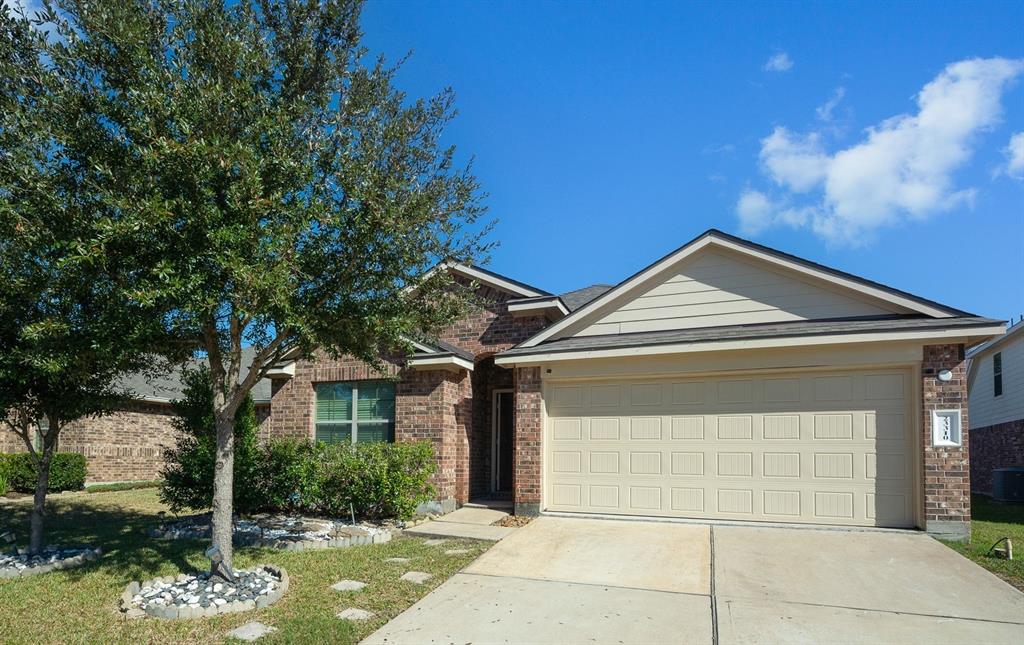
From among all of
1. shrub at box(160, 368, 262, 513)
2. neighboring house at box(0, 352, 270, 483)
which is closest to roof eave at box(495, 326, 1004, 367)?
shrub at box(160, 368, 262, 513)

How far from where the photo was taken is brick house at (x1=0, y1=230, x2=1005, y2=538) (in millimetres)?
9289

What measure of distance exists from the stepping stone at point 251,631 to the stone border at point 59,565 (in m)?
4.04

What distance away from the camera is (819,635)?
570 centimetres

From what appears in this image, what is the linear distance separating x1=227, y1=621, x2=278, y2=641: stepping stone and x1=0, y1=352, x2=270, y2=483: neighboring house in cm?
1442

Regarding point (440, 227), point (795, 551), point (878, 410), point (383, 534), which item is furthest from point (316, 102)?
point (878, 410)

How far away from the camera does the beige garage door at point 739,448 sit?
9508 mm

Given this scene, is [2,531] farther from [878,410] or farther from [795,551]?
[878,410]

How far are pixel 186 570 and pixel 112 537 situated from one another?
3558mm

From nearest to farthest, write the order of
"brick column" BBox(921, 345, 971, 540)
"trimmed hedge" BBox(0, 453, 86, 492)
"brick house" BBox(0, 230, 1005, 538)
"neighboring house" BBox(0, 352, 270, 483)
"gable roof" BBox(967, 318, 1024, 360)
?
"brick column" BBox(921, 345, 971, 540)
"brick house" BBox(0, 230, 1005, 538)
"trimmed hedge" BBox(0, 453, 86, 492)
"gable roof" BBox(967, 318, 1024, 360)
"neighboring house" BBox(0, 352, 270, 483)

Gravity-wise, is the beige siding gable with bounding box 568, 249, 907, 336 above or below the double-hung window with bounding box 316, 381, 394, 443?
above

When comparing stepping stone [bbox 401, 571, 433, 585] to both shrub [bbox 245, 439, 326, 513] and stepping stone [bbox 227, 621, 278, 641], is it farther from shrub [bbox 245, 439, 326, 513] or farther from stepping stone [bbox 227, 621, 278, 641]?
shrub [bbox 245, 439, 326, 513]

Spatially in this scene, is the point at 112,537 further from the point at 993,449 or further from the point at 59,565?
the point at 993,449

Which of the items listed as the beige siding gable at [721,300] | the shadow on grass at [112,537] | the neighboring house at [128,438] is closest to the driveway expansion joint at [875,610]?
the beige siding gable at [721,300]

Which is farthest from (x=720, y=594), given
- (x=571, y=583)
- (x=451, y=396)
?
(x=451, y=396)
